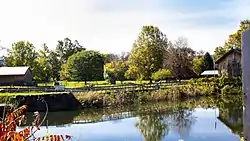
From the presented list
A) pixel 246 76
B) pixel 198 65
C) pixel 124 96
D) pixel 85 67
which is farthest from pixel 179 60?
pixel 246 76

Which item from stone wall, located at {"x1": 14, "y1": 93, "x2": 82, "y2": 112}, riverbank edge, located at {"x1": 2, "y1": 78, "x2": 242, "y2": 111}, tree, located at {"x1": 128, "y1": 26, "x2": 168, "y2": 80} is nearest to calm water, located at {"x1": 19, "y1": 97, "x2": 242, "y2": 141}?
stone wall, located at {"x1": 14, "y1": 93, "x2": 82, "y2": 112}

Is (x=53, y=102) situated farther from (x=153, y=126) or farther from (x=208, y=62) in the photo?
(x=208, y=62)

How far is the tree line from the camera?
4472cm

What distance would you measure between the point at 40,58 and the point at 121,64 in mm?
12870

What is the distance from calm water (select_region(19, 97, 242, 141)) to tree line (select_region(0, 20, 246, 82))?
48.1ft

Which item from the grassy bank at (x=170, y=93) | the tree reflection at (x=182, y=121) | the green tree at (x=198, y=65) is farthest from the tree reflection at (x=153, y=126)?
the green tree at (x=198, y=65)

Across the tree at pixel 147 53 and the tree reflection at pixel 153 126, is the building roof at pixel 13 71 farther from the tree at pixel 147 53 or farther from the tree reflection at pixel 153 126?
the tree reflection at pixel 153 126

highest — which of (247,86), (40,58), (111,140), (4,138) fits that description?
(40,58)

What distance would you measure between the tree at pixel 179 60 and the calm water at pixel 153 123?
1763cm

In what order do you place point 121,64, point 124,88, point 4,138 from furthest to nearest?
1. point 121,64
2. point 124,88
3. point 4,138

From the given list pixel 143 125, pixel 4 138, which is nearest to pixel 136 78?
pixel 143 125

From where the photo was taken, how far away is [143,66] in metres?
44.5

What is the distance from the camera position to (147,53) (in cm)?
4444

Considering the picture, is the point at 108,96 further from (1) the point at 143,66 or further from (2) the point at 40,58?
(2) the point at 40,58
